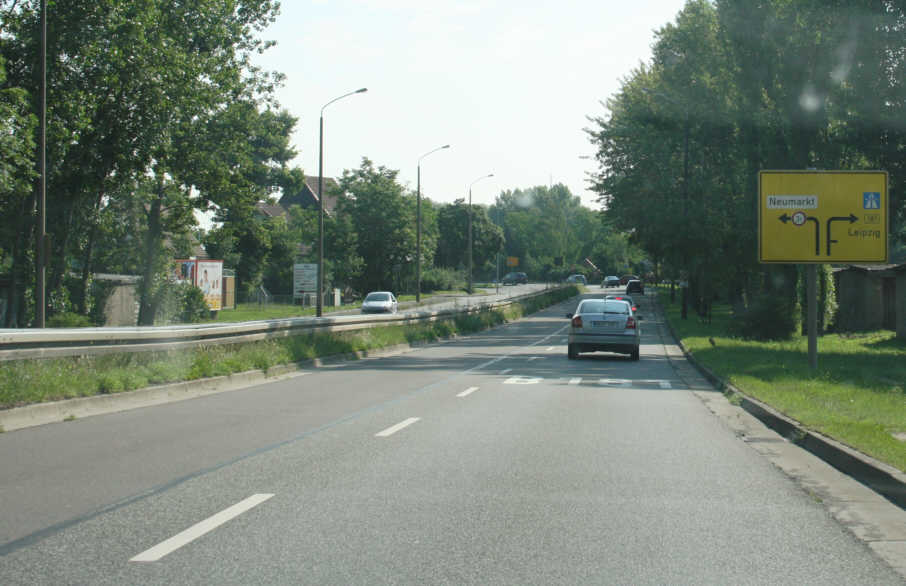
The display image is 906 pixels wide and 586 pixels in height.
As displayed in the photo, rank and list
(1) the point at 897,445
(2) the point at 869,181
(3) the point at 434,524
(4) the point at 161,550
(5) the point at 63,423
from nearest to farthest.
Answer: (4) the point at 161,550 → (3) the point at 434,524 → (1) the point at 897,445 → (5) the point at 63,423 → (2) the point at 869,181

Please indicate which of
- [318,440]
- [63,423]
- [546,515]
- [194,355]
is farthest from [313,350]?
[546,515]

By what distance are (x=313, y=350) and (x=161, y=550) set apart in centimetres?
1704

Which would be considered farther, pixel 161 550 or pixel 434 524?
pixel 434 524

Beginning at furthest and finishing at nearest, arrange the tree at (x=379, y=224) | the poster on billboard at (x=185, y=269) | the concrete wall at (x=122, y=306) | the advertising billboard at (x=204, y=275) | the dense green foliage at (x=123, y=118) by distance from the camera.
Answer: the tree at (x=379, y=224)
the advertising billboard at (x=204, y=275)
the poster on billboard at (x=185, y=269)
the concrete wall at (x=122, y=306)
the dense green foliage at (x=123, y=118)

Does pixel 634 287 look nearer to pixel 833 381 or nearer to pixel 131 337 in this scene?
pixel 833 381

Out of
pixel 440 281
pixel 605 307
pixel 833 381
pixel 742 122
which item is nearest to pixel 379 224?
pixel 440 281

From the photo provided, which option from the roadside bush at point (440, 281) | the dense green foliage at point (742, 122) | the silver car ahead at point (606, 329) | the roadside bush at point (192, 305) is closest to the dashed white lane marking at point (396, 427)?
the silver car ahead at point (606, 329)

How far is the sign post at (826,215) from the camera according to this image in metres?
19.1

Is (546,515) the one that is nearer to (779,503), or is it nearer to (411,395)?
(779,503)

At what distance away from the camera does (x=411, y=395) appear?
48.8ft

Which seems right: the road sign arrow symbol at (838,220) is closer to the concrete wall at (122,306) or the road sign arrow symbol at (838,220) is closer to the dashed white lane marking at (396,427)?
the dashed white lane marking at (396,427)

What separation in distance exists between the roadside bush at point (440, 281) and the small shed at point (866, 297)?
53.1m

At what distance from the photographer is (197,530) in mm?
5750

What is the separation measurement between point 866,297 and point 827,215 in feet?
79.3
